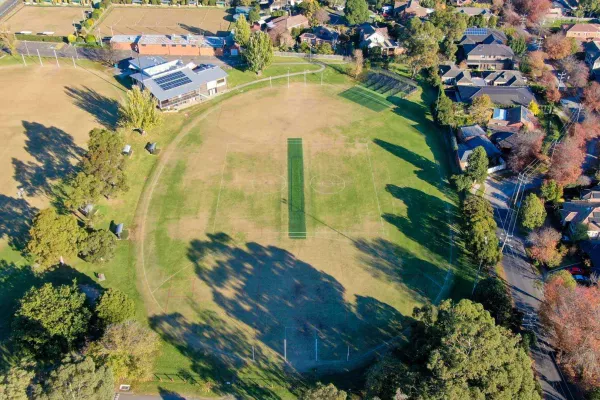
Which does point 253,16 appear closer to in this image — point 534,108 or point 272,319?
point 534,108

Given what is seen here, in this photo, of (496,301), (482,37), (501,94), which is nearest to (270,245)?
(496,301)

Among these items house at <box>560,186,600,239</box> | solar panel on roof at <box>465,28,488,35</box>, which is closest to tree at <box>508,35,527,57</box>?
solar panel on roof at <box>465,28,488,35</box>

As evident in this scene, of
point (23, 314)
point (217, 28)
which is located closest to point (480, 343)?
point (23, 314)

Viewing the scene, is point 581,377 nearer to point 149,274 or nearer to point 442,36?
point 149,274

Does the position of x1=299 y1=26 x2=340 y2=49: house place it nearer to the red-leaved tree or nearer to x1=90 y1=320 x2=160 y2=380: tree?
the red-leaved tree

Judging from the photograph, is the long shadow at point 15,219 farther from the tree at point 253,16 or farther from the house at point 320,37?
the tree at point 253,16

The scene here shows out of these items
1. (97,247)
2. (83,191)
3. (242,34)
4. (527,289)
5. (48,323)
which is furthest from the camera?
(242,34)

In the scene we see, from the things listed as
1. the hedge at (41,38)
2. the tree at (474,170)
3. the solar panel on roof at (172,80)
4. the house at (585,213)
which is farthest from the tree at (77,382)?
the hedge at (41,38)
